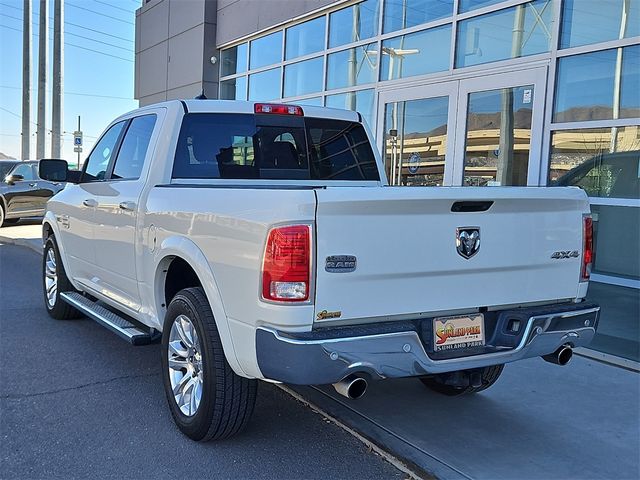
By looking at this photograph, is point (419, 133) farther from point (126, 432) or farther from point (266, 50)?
point (126, 432)

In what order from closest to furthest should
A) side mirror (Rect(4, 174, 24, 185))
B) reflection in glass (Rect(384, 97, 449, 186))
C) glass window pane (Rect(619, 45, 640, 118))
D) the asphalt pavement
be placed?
the asphalt pavement < glass window pane (Rect(619, 45, 640, 118)) < reflection in glass (Rect(384, 97, 449, 186)) < side mirror (Rect(4, 174, 24, 185))

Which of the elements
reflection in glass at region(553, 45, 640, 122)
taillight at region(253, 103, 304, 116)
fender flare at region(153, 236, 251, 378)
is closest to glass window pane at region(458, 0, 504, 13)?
reflection in glass at region(553, 45, 640, 122)

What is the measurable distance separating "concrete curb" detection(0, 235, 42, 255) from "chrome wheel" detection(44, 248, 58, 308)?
17.4 feet

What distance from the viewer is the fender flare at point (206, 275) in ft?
10.3

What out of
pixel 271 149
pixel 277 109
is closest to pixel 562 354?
pixel 271 149

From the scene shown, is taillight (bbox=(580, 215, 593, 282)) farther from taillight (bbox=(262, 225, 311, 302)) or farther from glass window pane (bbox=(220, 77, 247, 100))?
glass window pane (bbox=(220, 77, 247, 100))

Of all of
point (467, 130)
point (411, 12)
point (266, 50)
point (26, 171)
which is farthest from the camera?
point (26, 171)

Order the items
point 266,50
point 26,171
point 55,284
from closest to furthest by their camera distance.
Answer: point 55,284 < point 266,50 < point 26,171

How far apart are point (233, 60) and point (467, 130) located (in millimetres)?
Answer: 8300

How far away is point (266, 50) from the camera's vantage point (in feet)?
45.3

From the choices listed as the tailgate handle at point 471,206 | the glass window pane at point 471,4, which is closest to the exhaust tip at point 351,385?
the tailgate handle at point 471,206

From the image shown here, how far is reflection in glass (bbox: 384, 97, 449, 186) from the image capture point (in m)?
9.03

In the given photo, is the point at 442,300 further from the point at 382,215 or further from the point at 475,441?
the point at 475,441

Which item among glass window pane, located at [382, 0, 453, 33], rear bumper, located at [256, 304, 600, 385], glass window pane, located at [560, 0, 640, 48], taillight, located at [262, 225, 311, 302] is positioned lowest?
rear bumper, located at [256, 304, 600, 385]
